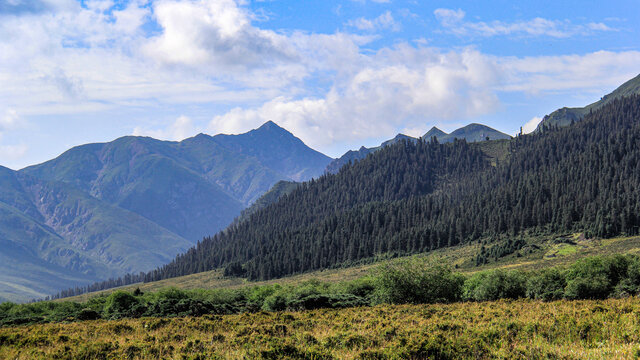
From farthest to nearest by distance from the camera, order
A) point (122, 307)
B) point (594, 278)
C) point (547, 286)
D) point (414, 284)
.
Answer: point (547, 286), point (414, 284), point (594, 278), point (122, 307)

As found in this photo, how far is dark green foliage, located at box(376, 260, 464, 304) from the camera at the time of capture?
67.5 m

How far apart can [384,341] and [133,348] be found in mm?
12930

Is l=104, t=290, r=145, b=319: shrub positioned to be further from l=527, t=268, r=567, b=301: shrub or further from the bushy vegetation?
l=527, t=268, r=567, b=301: shrub

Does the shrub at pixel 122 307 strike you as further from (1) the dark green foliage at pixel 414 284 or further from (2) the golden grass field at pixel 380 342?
(1) the dark green foliage at pixel 414 284

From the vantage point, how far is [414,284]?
222 ft

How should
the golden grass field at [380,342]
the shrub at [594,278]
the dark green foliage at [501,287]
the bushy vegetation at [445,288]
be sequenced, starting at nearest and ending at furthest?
the golden grass field at [380,342], the bushy vegetation at [445,288], the shrub at [594,278], the dark green foliage at [501,287]

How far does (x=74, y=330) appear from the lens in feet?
110

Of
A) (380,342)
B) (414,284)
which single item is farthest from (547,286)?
(380,342)

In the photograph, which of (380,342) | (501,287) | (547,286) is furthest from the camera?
(501,287)

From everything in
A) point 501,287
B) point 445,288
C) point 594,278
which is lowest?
point 501,287

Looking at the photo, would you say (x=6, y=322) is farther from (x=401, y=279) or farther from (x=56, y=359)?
(x=401, y=279)

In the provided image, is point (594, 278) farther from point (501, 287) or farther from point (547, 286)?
point (501, 287)

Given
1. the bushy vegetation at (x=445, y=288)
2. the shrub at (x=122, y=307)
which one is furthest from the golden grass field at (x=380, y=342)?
the bushy vegetation at (x=445, y=288)

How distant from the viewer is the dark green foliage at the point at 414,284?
6750 cm
